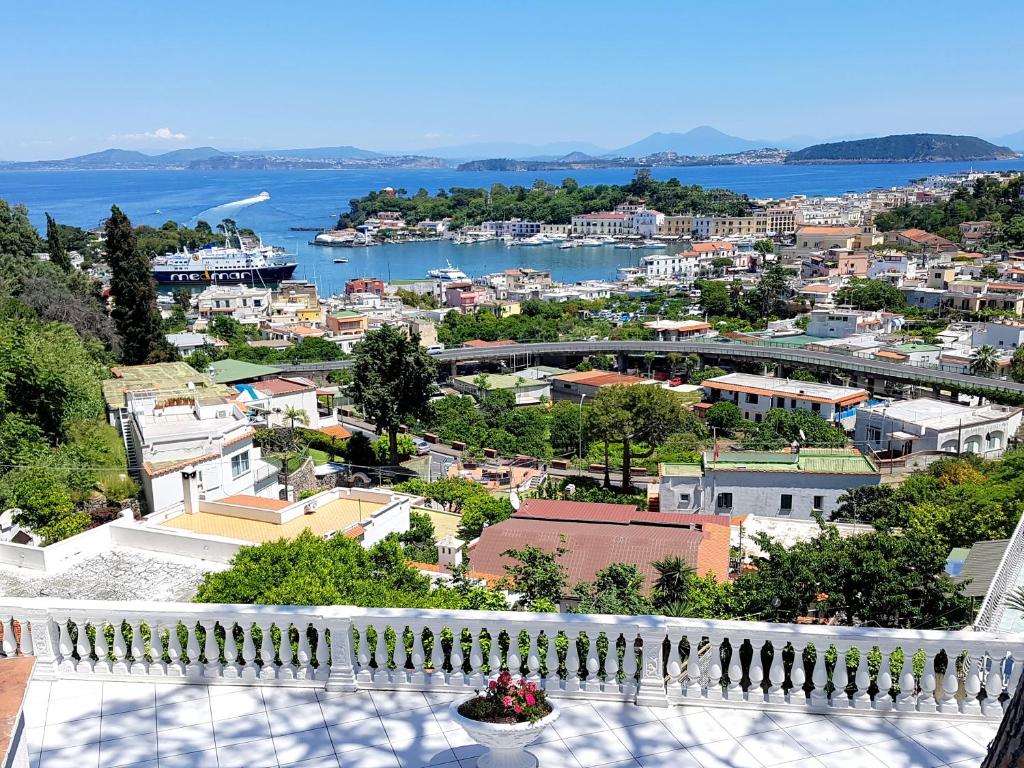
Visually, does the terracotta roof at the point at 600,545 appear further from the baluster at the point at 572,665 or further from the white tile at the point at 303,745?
the white tile at the point at 303,745

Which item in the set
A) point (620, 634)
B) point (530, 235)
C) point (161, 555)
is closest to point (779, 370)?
point (161, 555)

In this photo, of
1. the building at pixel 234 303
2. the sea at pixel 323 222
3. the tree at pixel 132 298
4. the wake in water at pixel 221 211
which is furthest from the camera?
the wake in water at pixel 221 211

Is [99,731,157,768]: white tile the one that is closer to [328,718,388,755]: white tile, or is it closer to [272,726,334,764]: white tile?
[272,726,334,764]: white tile

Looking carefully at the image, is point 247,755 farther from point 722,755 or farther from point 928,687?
point 928,687

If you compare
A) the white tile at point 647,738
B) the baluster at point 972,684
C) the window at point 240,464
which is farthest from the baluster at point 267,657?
the window at point 240,464

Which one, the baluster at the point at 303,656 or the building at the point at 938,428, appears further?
the building at the point at 938,428

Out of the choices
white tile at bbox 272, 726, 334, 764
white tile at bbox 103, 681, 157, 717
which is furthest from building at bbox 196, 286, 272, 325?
white tile at bbox 272, 726, 334, 764
